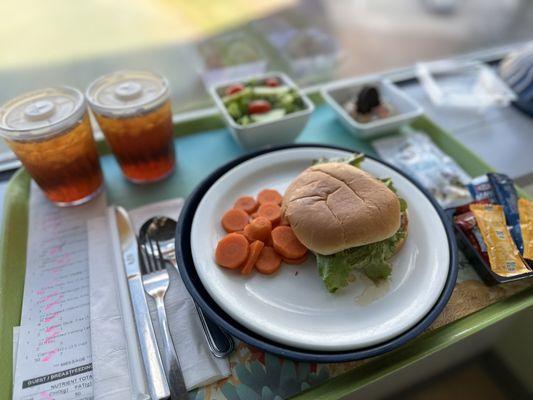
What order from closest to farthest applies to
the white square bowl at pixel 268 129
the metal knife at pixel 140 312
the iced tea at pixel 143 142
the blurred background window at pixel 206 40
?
the metal knife at pixel 140 312 < the iced tea at pixel 143 142 < the white square bowl at pixel 268 129 < the blurred background window at pixel 206 40

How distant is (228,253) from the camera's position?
0.89 meters

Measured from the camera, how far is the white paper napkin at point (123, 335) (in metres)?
0.73

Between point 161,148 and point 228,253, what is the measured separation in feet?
1.45

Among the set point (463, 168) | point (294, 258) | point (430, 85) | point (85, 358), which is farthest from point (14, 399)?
point (430, 85)

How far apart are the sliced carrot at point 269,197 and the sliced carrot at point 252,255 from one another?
0.16 metres

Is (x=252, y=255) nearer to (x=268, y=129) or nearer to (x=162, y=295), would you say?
(x=162, y=295)

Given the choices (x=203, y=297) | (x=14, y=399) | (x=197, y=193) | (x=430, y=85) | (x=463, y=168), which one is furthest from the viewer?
(x=430, y=85)

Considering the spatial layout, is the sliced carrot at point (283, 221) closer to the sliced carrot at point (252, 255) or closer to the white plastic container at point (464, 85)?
the sliced carrot at point (252, 255)

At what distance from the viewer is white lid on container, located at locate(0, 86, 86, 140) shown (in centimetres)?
92

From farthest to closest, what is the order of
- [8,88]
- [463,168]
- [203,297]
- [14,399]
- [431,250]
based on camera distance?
[8,88] → [463,168] → [431,250] → [203,297] → [14,399]

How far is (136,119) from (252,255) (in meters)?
0.50

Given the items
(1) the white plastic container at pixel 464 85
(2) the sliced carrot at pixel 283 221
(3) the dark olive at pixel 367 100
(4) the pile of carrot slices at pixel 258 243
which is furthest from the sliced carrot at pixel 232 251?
(1) the white plastic container at pixel 464 85

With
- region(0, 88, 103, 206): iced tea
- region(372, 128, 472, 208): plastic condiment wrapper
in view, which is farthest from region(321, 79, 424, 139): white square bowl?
region(0, 88, 103, 206): iced tea

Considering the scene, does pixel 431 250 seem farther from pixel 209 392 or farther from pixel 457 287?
pixel 209 392
